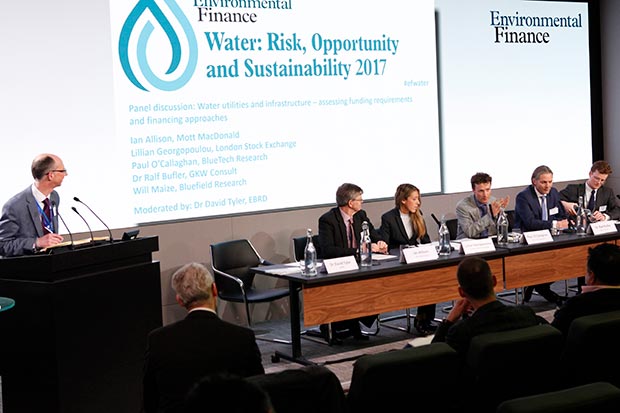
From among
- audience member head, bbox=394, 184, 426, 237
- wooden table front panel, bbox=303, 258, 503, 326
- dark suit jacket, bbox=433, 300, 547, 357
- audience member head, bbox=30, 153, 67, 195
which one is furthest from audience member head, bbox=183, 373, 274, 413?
audience member head, bbox=394, 184, 426, 237

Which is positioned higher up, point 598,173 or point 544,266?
point 598,173

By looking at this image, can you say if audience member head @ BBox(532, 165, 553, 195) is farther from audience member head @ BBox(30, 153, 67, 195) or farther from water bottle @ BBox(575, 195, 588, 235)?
audience member head @ BBox(30, 153, 67, 195)

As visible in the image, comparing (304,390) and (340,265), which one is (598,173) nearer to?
(340,265)

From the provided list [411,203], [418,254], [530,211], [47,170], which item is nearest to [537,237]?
[530,211]

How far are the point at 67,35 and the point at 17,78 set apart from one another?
0.52 metres

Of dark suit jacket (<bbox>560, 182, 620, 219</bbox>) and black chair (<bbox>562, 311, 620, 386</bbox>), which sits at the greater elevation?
dark suit jacket (<bbox>560, 182, 620, 219</bbox>)

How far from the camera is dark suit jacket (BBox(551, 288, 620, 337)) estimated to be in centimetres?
383

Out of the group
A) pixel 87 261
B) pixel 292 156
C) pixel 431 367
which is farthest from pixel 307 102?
pixel 431 367

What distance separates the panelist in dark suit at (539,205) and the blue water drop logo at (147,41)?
9.90 feet

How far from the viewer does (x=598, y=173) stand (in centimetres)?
780

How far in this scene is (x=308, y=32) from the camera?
25.2 feet

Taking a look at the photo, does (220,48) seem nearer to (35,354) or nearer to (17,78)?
(17,78)

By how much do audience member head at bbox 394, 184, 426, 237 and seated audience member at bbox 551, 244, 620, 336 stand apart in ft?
9.57

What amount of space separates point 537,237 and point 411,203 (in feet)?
3.29
